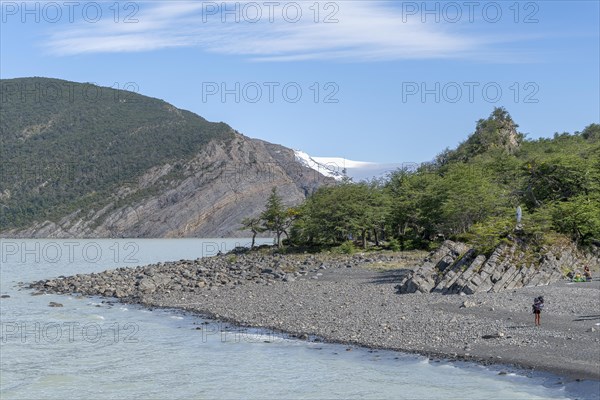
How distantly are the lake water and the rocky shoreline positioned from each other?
4.68ft

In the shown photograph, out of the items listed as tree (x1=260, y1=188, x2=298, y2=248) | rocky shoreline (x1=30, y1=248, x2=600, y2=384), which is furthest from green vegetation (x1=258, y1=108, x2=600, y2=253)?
rocky shoreline (x1=30, y1=248, x2=600, y2=384)

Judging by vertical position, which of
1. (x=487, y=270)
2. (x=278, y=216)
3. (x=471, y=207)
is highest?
(x=471, y=207)

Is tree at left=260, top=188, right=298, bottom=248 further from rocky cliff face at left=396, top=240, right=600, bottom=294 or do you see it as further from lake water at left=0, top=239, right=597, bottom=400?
lake water at left=0, top=239, right=597, bottom=400

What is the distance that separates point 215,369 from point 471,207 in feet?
135

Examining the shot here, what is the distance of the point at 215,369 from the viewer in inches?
1095

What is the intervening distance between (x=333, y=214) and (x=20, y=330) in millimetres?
44289

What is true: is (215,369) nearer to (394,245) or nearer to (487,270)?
(487,270)

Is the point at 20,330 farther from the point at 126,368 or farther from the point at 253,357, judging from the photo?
the point at 253,357

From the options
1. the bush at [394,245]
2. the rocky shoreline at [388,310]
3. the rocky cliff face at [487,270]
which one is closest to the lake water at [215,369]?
the rocky shoreline at [388,310]

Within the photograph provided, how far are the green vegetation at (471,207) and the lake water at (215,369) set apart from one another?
1602 cm

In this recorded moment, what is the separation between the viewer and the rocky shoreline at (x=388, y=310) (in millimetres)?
26072

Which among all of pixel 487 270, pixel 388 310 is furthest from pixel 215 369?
pixel 487 270

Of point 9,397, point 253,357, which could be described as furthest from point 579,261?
point 9,397

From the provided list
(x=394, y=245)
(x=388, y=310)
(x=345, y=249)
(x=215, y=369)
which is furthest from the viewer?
(x=345, y=249)
